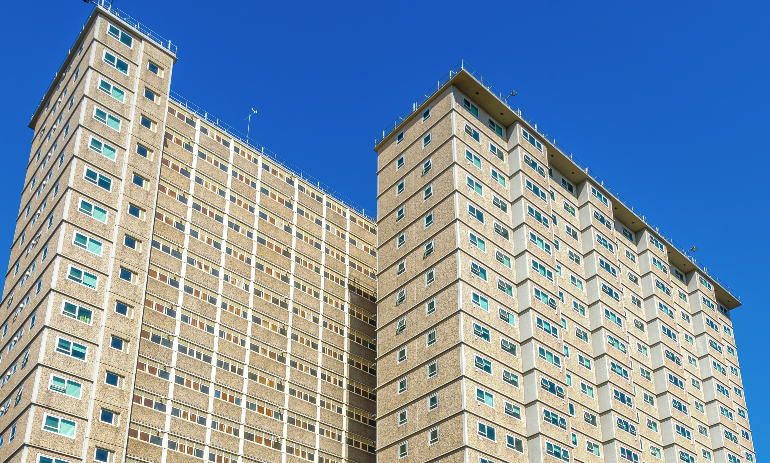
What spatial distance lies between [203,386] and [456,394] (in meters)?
23.7

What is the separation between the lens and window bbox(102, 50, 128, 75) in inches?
3629

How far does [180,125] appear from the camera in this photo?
326ft

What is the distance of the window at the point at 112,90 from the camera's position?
90.2 meters

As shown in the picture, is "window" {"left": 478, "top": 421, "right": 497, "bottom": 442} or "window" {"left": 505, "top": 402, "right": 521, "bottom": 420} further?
"window" {"left": 505, "top": 402, "right": 521, "bottom": 420}

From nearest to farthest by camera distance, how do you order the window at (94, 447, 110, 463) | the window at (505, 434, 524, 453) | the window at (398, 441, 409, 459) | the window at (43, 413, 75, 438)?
the window at (43, 413, 75, 438) → the window at (94, 447, 110, 463) → the window at (505, 434, 524, 453) → the window at (398, 441, 409, 459)

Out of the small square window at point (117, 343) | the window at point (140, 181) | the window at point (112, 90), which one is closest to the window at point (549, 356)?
the small square window at point (117, 343)

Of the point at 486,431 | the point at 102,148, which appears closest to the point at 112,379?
the point at 102,148

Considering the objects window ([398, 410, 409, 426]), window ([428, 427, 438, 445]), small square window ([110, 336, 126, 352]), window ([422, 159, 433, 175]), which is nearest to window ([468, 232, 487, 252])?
window ([422, 159, 433, 175])

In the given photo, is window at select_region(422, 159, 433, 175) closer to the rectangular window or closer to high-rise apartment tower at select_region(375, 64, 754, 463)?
high-rise apartment tower at select_region(375, 64, 754, 463)

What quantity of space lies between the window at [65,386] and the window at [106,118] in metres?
25.8

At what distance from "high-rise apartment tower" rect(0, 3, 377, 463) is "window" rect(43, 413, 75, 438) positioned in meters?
0.15

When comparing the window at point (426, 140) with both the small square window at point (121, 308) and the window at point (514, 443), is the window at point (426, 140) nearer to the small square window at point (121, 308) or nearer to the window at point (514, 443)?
the window at point (514, 443)

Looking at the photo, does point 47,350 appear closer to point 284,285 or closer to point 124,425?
point 124,425

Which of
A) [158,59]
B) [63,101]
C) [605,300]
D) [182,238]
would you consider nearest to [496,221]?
[605,300]
